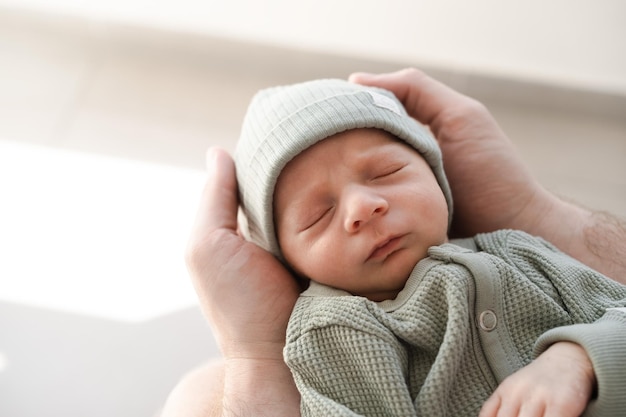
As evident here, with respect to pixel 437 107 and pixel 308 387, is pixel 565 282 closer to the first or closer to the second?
pixel 308 387

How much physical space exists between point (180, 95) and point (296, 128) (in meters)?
0.92

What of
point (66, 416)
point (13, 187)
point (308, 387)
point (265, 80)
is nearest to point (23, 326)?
point (66, 416)

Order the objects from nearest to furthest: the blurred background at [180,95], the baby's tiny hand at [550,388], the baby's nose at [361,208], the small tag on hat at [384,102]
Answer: the baby's tiny hand at [550,388] < the baby's nose at [361,208] < the small tag on hat at [384,102] < the blurred background at [180,95]

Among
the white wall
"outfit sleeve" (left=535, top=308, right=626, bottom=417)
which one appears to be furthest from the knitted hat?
the white wall

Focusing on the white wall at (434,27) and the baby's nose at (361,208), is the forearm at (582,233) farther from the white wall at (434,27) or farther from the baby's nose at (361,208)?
the white wall at (434,27)

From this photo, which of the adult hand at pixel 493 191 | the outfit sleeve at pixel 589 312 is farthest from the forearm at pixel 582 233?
the outfit sleeve at pixel 589 312

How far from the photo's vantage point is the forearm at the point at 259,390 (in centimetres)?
101

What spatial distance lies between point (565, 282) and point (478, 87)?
40.9 inches

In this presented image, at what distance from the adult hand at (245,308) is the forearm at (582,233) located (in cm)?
53

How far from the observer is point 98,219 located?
1596mm

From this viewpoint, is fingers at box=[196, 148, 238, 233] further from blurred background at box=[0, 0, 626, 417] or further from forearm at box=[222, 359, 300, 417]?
blurred background at box=[0, 0, 626, 417]

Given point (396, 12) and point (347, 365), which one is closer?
point (347, 365)

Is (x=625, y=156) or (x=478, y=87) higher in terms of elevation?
(x=478, y=87)

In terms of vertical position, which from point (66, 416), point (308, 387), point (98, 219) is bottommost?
point (66, 416)
